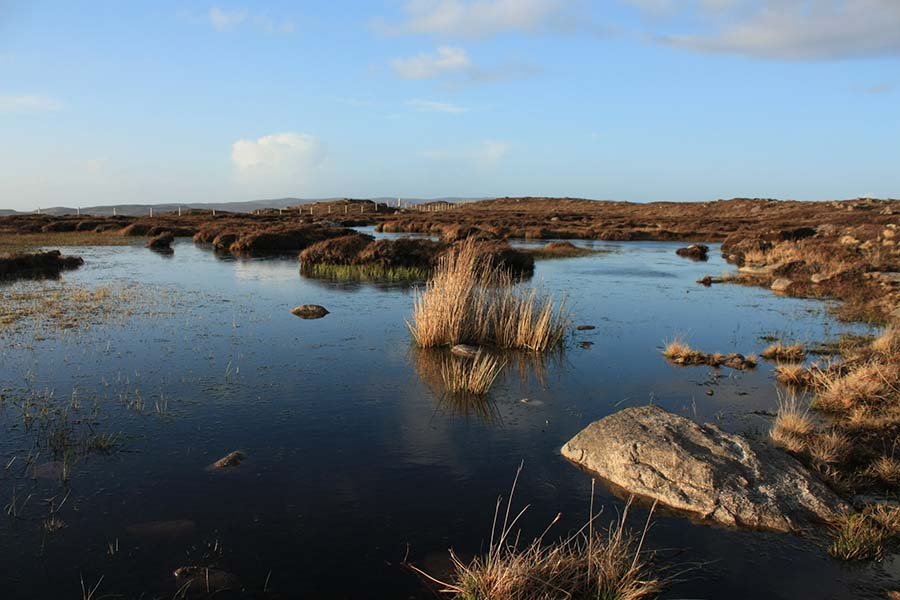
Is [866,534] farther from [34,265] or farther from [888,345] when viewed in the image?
[34,265]

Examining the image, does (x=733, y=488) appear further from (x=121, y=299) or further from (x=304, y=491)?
(x=121, y=299)

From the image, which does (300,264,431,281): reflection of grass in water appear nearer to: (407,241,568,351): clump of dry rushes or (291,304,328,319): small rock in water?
(291,304,328,319): small rock in water

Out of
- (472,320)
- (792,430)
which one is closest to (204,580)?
(792,430)

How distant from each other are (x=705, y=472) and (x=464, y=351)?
246 inches

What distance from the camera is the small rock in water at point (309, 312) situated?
50.4ft

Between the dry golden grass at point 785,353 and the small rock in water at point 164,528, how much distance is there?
10.4 metres

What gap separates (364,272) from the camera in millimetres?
24469

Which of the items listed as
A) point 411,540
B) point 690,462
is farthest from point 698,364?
point 411,540

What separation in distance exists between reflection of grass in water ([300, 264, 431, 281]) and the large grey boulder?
53.1ft

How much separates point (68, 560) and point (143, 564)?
0.57 metres

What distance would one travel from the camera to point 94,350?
11516 mm

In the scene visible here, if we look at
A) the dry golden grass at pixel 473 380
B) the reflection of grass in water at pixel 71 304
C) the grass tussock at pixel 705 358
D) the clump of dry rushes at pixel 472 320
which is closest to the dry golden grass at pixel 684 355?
the grass tussock at pixel 705 358

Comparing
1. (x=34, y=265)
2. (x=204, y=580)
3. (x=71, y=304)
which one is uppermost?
(x=34, y=265)

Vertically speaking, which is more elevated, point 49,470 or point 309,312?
point 309,312
